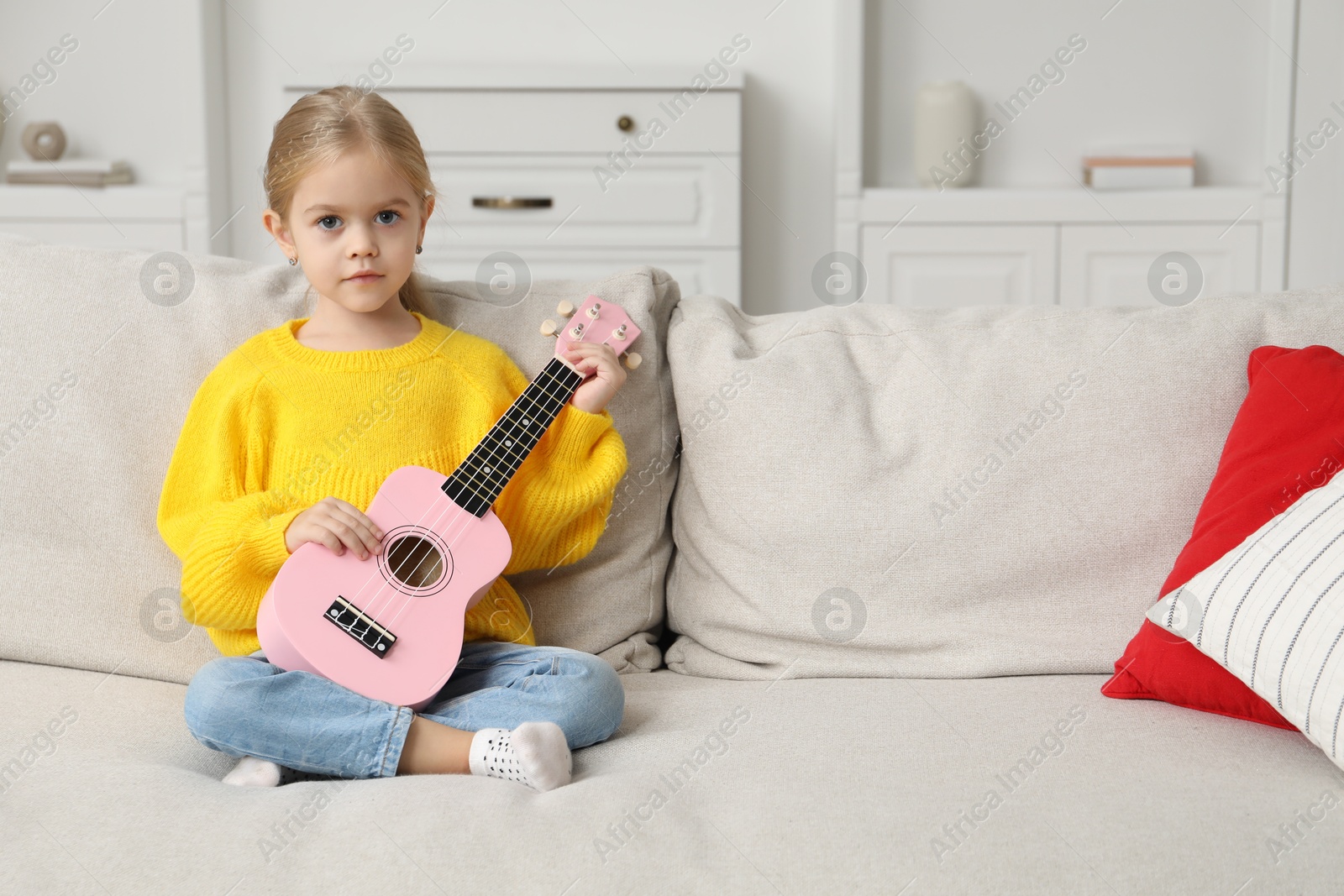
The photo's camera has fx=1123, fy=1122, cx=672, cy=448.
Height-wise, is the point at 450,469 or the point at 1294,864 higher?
the point at 450,469

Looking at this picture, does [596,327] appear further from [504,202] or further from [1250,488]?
[504,202]

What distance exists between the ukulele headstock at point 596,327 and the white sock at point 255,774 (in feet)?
1.66

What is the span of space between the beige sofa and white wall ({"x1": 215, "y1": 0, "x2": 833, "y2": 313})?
2125mm

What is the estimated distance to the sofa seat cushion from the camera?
2.66 feet

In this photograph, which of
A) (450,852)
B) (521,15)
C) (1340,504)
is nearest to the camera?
(450,852)

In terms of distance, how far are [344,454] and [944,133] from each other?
2489mm

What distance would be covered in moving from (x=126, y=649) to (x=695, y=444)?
0.65 m

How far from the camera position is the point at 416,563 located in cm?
114

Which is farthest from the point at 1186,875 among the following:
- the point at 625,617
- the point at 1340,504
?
the point at 625,617

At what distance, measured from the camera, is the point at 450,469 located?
48.3 inches

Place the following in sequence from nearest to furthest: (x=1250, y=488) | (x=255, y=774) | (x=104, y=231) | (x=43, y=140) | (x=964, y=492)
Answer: (x=255, y=774), (x=1250, y=488), (x=964, y=492), (x=104, y=231), (x=43, y=140)

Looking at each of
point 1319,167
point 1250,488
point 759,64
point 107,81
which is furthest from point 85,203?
point 1319,167

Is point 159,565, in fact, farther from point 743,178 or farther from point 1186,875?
point 743,178

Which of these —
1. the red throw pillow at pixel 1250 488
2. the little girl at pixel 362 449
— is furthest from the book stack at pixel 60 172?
the red throw pillow at pixel 1250 488
